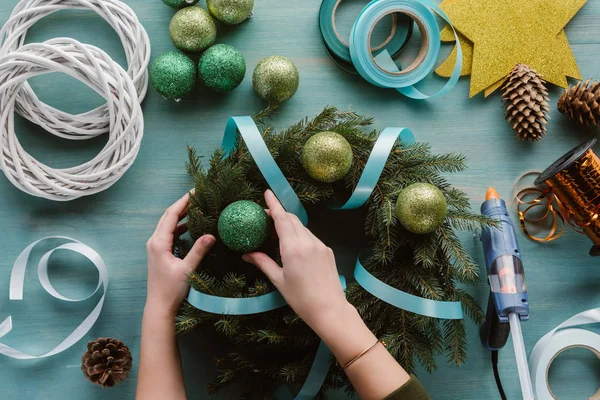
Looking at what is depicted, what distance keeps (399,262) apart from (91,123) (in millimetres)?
731

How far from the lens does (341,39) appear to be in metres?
1.16

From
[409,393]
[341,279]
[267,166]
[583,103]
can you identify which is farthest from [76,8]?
[583,103]

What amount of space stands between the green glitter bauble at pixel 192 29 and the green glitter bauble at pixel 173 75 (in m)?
0.03

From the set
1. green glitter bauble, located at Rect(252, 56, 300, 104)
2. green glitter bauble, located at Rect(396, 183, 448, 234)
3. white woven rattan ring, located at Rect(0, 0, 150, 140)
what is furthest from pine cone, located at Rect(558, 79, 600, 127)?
white woven rattan ring, located at Rect(0, 0, 150, 140)

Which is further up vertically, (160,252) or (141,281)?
(160,252)

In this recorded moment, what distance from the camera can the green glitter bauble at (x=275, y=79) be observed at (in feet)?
3.50

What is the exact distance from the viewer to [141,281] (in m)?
1.14

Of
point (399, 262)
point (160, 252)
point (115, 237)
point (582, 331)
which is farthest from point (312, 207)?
point (582, 331)

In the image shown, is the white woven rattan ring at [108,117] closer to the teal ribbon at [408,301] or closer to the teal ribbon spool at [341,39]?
the teal ribbon spool at [341,39]

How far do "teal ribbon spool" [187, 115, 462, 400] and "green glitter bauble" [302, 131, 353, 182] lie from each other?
49 mm

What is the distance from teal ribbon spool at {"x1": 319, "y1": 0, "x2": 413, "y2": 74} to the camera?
116 centimetres

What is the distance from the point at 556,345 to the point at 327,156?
0.69m

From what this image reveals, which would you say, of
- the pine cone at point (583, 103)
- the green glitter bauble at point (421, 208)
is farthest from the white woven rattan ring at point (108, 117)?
the pine cone at point (583, 103)

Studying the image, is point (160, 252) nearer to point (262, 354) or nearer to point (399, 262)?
point (262, 354)
